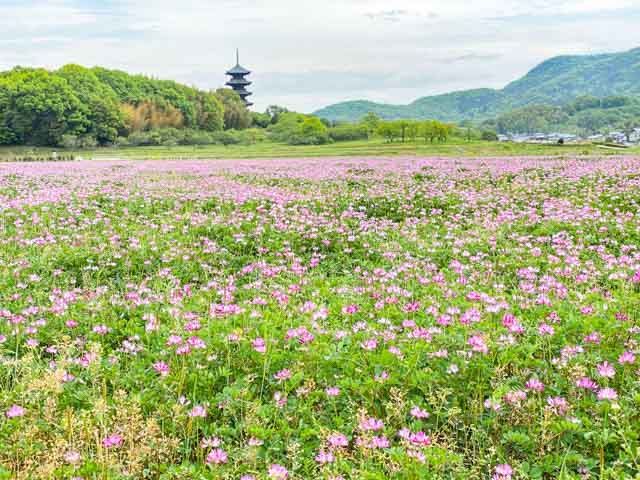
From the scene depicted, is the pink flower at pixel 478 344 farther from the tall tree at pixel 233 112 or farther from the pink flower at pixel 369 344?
the tall tree at pixel 233 112

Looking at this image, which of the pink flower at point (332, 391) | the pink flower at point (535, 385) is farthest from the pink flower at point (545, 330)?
the pink flower at point (332, 391)

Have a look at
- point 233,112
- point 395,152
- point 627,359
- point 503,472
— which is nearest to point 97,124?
point 233,112

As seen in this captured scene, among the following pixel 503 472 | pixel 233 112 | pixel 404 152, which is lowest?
pixel 503 472

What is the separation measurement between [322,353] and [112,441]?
167cm

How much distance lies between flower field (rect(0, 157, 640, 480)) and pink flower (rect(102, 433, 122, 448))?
5 centimetres

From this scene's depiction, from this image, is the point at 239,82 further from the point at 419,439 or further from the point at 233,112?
the point at 419,439

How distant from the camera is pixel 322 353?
408cm

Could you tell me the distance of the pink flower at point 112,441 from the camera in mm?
2998

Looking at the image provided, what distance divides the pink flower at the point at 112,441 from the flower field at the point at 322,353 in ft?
0.16

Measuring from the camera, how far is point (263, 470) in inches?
116

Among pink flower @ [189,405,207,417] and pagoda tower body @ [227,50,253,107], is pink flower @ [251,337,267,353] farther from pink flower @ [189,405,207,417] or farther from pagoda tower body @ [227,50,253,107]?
pagoda tower body @ [227,50,253,107]

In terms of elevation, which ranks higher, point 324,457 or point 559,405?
point 559,405

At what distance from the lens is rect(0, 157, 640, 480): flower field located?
303 cm

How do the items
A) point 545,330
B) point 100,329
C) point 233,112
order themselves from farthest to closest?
point 233,112, point 100,329, point 545,330
